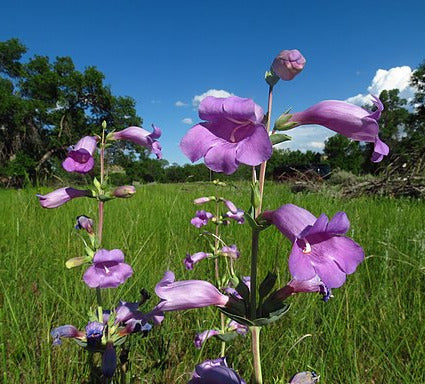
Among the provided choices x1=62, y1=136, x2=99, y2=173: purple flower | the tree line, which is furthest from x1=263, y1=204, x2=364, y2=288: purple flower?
the tree line

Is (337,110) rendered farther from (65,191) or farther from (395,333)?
(395,333)

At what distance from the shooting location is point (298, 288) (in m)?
0.92

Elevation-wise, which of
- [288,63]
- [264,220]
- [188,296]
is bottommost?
[188,296]

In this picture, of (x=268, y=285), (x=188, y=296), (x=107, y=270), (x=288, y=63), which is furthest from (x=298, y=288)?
(x=107, y=270)

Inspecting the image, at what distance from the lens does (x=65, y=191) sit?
1.56m

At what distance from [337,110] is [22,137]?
31.4m

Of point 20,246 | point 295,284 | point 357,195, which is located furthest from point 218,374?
point 357,195

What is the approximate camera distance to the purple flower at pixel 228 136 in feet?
2.35

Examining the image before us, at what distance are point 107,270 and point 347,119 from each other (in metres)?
1.14

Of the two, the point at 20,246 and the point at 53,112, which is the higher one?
the point at 53,112

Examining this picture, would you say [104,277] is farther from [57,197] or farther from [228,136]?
[228,136]

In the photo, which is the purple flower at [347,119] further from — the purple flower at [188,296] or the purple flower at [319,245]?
the purple flower at [188,296]

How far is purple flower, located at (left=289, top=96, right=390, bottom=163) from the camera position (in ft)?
2.83

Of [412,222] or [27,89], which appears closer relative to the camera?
[412,222]
